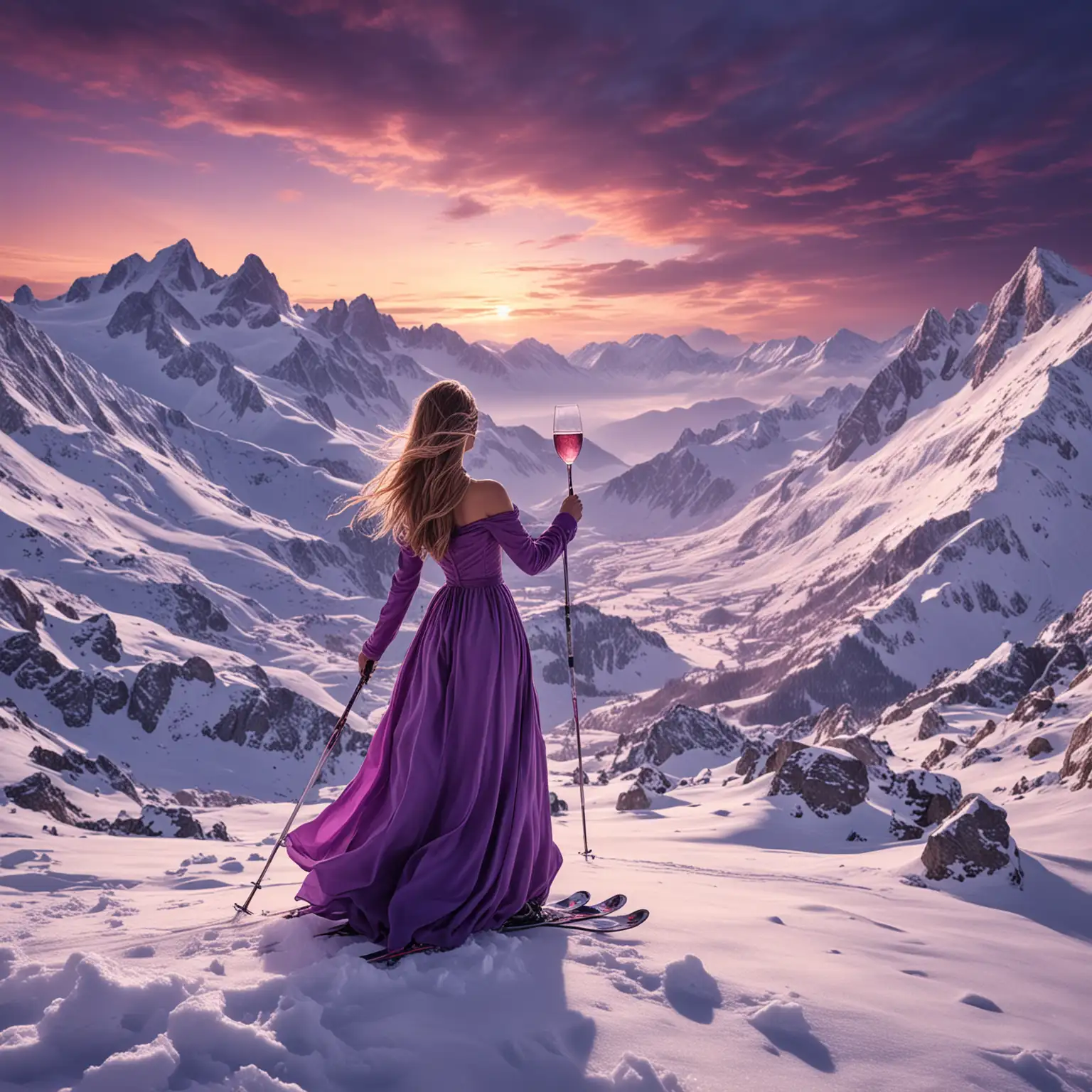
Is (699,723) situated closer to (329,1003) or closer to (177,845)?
(177,845)

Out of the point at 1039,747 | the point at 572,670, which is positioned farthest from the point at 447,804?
the point at 1039,747

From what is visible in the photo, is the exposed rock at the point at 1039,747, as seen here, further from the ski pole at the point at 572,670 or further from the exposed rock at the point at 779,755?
the ski pole at the point at 572,670

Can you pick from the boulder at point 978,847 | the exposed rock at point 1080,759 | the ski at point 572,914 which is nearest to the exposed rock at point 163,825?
the boulder at point 978,847

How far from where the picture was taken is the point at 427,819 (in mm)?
7219

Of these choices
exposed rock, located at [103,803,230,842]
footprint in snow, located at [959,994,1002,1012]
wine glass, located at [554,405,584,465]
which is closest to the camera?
footprint in snow, located at [959,994,1002,1012]

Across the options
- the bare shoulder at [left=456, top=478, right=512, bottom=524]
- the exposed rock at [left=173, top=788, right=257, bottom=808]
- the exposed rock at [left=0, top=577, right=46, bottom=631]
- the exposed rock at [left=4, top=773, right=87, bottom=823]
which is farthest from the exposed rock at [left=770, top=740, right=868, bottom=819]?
the exposed rock at [left=0, top=577, right=46, bottom=631]

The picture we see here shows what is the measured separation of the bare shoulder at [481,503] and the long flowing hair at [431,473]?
0.06 metres

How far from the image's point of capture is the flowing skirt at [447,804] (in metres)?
6.86

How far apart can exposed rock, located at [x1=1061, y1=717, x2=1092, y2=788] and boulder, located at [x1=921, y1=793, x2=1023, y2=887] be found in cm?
1168

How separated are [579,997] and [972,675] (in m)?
88.5

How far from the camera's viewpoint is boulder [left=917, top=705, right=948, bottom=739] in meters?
62.9

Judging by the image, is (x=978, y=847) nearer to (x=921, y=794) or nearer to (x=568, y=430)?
(x=568, y=430)

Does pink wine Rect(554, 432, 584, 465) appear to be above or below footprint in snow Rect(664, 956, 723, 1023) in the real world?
above

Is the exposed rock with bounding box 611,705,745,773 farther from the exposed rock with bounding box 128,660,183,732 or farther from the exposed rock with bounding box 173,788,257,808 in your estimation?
the exposed rock with bounding box 128,660,183,732
